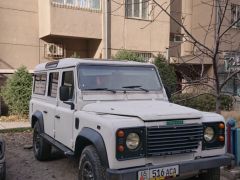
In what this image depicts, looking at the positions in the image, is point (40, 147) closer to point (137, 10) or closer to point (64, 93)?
point (64, 93)

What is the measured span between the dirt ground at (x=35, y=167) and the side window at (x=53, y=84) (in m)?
1.46

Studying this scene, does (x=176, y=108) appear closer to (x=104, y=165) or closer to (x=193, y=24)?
(x=104, y=165)

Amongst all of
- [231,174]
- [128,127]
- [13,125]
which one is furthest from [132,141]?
[13,125]

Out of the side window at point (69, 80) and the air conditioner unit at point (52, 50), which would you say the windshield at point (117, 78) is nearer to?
the side window at point (69, 80)

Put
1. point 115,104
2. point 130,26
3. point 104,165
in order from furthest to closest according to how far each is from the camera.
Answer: point 130,26 < point 115,104 < point 104,165

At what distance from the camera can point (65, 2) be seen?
15.1 metres

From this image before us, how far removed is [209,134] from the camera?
15.5 ft

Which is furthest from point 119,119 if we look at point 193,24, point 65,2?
point 193,24

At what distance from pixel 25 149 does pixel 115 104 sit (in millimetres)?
4521

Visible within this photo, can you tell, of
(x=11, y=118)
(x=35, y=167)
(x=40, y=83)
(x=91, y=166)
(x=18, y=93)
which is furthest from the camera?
(x=18, y=93)

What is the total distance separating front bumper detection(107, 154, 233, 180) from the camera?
395 cm

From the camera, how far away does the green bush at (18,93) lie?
45.8 feet

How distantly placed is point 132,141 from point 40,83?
4110mm

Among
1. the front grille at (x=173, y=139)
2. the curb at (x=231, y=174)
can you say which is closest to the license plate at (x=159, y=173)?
the front grille at (x=173, y=139)
